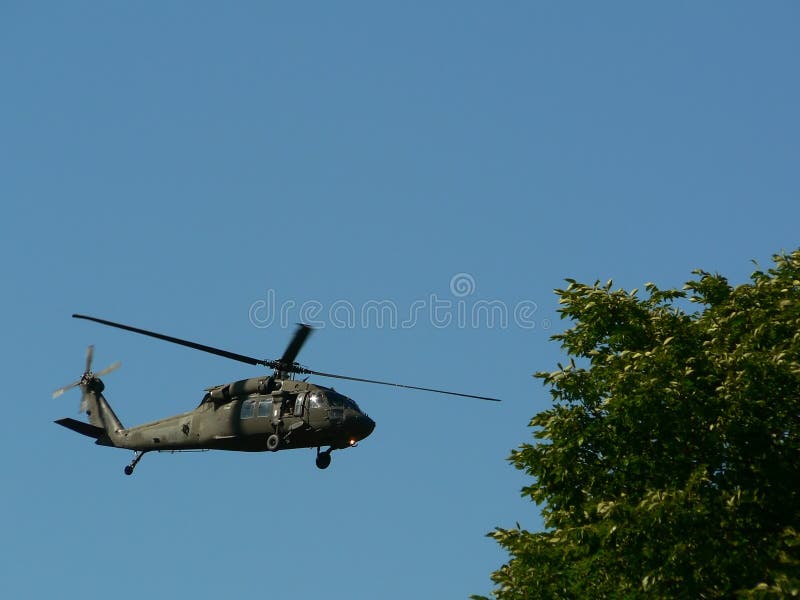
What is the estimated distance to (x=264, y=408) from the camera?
152 feet

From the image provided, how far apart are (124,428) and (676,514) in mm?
33305

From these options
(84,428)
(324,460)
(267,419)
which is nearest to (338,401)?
(324,460)

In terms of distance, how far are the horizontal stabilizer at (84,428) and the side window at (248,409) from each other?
13232 mm

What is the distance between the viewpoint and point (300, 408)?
45.2 m

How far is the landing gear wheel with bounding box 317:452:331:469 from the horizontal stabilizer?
Answer: 53.8ft

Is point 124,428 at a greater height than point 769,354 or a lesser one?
greater

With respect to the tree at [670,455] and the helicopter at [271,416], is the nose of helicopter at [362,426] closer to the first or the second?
the helicopter at [271,416]

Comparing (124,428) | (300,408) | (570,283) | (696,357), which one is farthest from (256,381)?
(696,357)

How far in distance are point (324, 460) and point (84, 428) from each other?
57.2ft

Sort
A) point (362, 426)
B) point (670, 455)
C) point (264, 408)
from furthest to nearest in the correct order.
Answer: point (264, 408) → point (362, 426) → point (670, 455)

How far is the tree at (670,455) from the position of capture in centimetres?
3006

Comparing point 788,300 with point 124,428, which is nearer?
point 788,300

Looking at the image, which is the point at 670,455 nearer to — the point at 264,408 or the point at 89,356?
the point at 264,408

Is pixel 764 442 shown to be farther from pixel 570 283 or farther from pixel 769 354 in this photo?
pixel 570 283
